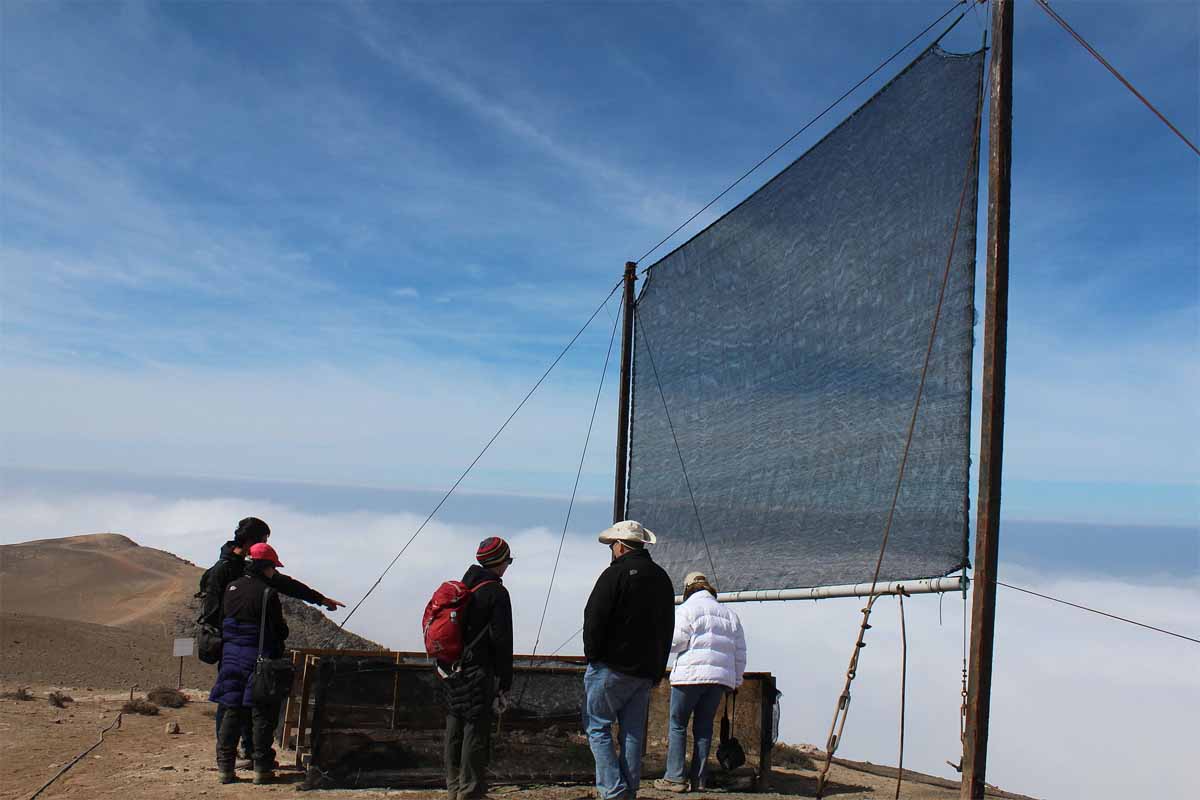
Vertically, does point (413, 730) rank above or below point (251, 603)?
below

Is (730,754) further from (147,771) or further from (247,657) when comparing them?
(147,771)

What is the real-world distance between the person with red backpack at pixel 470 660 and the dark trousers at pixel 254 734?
61.2 inches

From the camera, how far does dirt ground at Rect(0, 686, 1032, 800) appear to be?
6.65 metres

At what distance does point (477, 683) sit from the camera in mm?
6043

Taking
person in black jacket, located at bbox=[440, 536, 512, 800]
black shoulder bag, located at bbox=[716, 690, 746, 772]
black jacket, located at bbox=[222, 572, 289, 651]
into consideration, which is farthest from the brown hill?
black shoulder bag, located at bbox=[716, 690, 746, 772]

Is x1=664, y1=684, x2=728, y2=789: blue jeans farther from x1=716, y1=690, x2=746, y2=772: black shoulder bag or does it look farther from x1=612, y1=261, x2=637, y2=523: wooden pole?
x1=612, y1=261, x2=637, y2=523: wooden pole

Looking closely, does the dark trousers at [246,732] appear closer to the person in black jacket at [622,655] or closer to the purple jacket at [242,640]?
the purple jacket at [242,640]

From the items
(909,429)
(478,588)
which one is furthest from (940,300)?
(478,588)

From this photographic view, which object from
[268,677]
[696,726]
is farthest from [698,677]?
[268,677]

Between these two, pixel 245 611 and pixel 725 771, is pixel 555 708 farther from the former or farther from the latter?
pixel 245 611

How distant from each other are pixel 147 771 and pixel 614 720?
11.9 ft

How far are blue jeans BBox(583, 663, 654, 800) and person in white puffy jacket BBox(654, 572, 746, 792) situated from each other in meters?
1.01

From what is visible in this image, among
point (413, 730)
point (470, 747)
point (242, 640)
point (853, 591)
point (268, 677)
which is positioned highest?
point (853, 591)

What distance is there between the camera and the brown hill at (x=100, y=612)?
1608 centimetres
